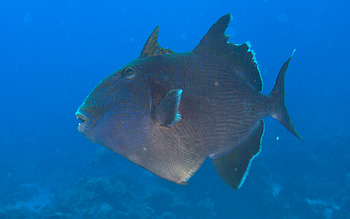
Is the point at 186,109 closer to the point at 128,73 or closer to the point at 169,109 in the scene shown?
the point at 169,109

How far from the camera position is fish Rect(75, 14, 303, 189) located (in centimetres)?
104

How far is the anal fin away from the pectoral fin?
0.54 meters

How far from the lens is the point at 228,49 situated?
1.40 metres

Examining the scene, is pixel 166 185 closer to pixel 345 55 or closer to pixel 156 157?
pixel 156 157

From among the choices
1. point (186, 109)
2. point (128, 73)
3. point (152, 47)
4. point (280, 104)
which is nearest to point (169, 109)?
point (186, 109)

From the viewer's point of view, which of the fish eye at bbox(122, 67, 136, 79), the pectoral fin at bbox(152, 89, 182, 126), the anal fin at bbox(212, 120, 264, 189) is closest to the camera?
the pectoral fin at bbox(152, 89, 182, 126)

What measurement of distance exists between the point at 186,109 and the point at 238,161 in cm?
53

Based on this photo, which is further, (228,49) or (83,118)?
(228,49)

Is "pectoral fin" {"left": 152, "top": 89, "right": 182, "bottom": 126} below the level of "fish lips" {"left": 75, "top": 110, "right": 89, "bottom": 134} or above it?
below

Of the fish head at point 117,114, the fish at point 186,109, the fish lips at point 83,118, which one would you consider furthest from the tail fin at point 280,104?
the fish lips at point 83,118

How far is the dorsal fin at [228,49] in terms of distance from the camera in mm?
1379

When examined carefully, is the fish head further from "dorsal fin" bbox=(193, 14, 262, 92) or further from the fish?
"dorsal fin" bbox=(193, 14, 262, 92)

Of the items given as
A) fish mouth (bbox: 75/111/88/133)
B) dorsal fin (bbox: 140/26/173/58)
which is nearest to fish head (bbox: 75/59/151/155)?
fish mouth (bbox: 75/111/88/133)

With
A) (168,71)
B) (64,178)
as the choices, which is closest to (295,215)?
(168,71)
